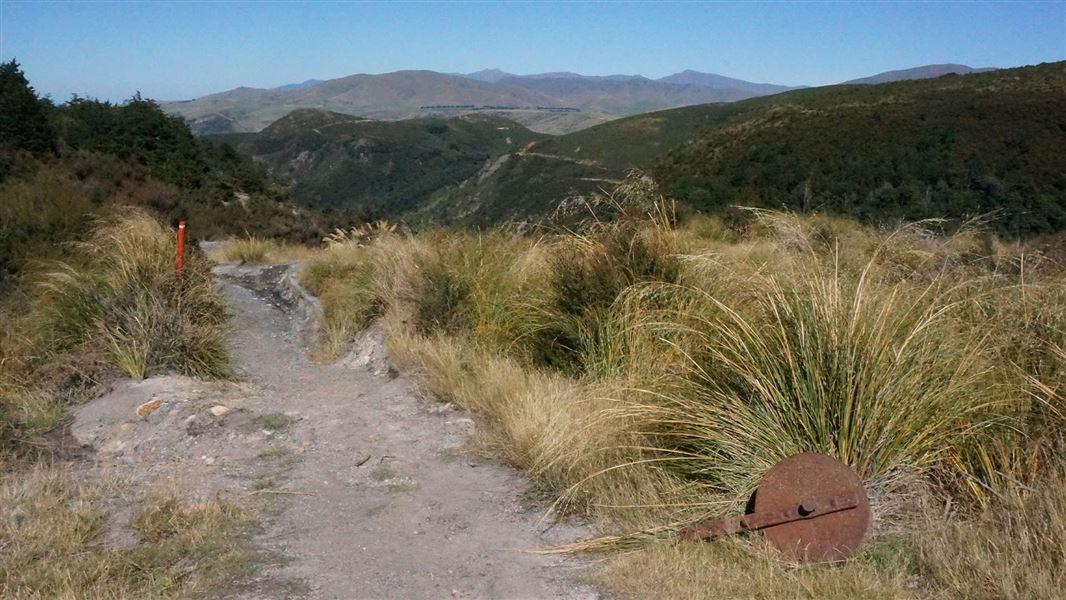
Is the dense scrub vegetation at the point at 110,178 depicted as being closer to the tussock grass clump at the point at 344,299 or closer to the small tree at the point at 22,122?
the small tree at the point at 22,122

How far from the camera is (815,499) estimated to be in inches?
131

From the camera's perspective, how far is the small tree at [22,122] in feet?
87.4

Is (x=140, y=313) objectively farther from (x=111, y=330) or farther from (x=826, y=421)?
(x=826, y=421)

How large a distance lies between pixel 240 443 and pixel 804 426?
11.2 ft

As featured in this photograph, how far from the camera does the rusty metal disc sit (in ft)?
10.9

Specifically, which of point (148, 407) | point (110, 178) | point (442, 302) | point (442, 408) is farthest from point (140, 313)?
point (110, 178)

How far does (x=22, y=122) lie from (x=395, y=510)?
2871 centimetres

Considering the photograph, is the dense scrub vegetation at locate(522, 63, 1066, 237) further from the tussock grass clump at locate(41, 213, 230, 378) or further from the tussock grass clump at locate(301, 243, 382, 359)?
the tussock grass clump at locate(41, 213, 230, 378)

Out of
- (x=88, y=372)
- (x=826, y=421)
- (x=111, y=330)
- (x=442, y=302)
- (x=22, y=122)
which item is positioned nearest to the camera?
(x=826, y=421)

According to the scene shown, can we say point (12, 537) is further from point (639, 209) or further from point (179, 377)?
point (639, 209)

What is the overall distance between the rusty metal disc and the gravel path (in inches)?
30.1

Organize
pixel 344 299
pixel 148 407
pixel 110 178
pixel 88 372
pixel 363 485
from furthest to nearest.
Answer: pixel 110 178
pixel 344 299
pixel 88 372
pixel 148 407
pixel 363 485

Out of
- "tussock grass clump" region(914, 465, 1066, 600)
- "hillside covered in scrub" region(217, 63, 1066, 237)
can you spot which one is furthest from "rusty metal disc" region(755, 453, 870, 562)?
"hillside covered in scrub" region(217, 63, 1066, 237)

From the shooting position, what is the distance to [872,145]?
1634 inches
